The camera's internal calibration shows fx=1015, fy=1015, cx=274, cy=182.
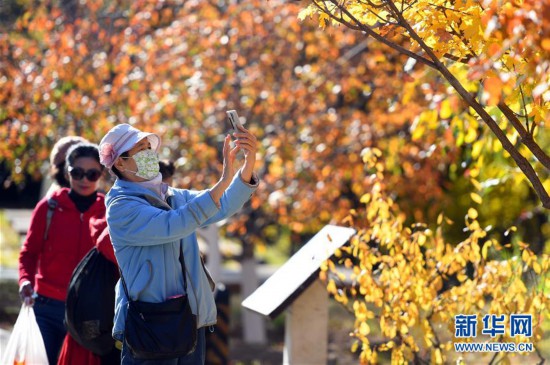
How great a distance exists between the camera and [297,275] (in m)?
5.45

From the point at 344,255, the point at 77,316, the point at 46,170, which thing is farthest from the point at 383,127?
the point at 77,316

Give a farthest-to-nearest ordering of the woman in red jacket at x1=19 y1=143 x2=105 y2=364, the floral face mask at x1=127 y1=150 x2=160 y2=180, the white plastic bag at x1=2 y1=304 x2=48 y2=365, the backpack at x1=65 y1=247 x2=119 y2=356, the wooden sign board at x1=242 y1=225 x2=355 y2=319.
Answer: the woman in red jacket at x1=19 y1=143 x2=105 y2=364 → the wooden sign board at x1=242 y1=225 x2=355 y2=319 → the white plastic bag at x1=2 y1=304 x2=48 y2=365 → the backpack at x1=65 y1=247 x2=119 y2=356 → the floral face mask at x1=127 y1=150 x2=160 y2=180

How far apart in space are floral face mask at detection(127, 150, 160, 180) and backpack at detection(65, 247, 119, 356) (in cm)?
84

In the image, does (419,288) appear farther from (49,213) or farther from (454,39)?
(49,213)

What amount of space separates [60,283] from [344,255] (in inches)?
61.2

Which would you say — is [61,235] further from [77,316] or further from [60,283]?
[77,316]

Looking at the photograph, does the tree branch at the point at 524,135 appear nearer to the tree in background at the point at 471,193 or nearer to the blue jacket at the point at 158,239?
the tree in background at the point at 471,193

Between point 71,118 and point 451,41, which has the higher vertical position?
point 71,118

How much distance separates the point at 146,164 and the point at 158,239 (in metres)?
0.37

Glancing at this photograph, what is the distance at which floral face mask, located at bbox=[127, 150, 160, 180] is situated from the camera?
13.6 ft

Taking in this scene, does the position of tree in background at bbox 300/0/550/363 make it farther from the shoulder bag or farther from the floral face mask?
the shoulder bag

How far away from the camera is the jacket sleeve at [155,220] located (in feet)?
12.8

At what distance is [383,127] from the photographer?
35.5 ft

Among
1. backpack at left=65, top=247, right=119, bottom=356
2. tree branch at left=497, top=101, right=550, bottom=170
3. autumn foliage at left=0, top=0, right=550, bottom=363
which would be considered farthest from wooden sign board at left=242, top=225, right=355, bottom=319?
autumn foliage at left=0, top=0, right=550, bottom=363
